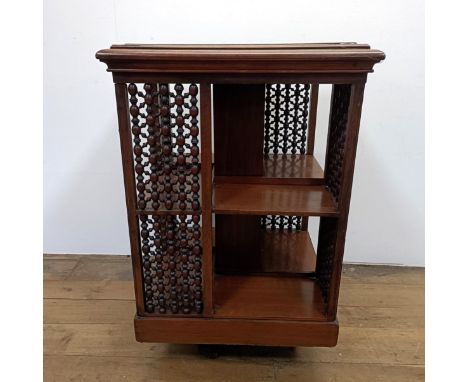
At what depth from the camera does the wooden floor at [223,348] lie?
3.98 feet

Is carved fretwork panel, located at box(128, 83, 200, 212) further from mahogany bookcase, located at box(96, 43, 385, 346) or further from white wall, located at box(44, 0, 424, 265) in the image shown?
white wall, located at box(44, 0, 424, 265)

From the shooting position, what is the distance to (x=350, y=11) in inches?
55.7

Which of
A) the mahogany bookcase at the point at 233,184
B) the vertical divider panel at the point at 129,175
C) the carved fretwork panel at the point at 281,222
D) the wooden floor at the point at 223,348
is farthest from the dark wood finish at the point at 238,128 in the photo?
the wooden floor at the point at 223,348

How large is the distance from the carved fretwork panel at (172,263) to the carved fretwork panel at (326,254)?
0.35 m

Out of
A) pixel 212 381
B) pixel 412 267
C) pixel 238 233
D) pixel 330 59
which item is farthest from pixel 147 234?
pixel 412 267

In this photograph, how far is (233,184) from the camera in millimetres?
1165

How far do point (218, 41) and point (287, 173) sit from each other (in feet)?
1.88

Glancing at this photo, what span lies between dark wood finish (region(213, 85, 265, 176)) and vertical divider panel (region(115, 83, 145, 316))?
0.90 feet

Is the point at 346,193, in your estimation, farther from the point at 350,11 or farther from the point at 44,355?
the point at 44,355

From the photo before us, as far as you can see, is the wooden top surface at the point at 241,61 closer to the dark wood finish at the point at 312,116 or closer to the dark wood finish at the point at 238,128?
the dark wood finish at the point at 238,128

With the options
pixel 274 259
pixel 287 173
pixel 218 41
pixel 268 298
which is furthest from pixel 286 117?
pixel 268 298

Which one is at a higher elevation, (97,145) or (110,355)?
(97,145)

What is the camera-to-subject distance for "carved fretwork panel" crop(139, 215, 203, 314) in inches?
41.3

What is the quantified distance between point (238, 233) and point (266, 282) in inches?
6.8
